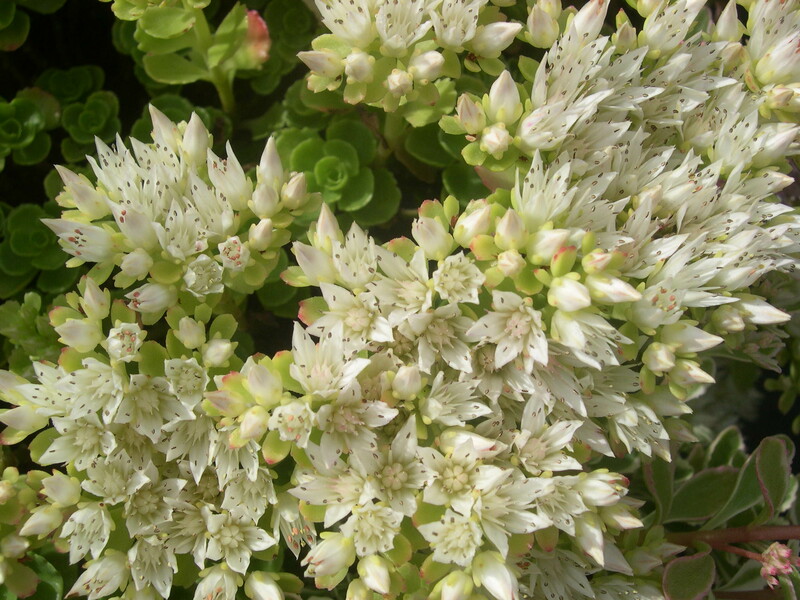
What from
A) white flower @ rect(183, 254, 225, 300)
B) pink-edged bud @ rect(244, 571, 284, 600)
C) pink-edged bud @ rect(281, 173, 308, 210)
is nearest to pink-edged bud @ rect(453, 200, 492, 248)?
pink-edged bud @ rect(281, 173, 308, 210)

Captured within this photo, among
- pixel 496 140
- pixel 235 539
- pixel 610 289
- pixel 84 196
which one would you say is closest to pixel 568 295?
pixel 610 289

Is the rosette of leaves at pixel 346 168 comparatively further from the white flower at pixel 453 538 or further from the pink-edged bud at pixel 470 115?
the white flower at pixel 453 538

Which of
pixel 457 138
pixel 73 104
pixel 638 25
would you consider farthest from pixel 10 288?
pixel 638 25

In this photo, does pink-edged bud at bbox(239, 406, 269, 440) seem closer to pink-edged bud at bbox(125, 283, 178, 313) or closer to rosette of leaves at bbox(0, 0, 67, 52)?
pink-edged bud at bbox(125, 283, 178, 313)

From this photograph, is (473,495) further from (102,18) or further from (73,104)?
(102,18)

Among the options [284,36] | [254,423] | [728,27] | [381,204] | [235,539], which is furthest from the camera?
[284,36]

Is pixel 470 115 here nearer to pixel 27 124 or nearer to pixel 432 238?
pixel 432 238
